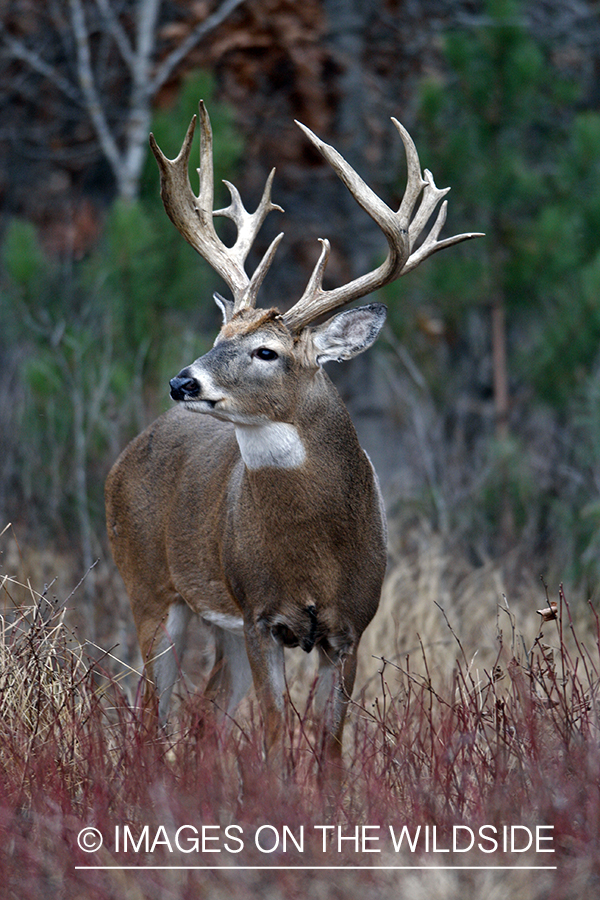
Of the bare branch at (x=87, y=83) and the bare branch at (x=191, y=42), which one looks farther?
the bare branch at (x=191, y=42)

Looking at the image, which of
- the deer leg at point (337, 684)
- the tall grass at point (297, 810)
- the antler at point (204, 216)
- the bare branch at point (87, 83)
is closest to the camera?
the tall grass at point (297, 810)

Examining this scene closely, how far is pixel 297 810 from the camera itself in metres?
3.12

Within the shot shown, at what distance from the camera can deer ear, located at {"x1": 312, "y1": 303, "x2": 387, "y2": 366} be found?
4352 mm

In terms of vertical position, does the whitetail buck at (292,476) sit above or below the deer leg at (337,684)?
above

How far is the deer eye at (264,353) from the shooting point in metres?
4.17

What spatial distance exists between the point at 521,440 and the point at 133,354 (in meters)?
2.74

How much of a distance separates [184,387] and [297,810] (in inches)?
58.0

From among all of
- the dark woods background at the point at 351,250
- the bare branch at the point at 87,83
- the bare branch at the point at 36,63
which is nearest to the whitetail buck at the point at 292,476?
the dark woods background at the point at 351,250

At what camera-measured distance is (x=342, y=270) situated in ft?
32.0

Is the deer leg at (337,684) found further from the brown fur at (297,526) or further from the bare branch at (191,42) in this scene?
the bare branch at (191,42)

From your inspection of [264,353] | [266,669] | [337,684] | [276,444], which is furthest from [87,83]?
[337,684]

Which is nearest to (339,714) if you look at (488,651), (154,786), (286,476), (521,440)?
(286,476)

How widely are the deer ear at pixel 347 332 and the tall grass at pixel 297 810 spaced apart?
1.24 meters

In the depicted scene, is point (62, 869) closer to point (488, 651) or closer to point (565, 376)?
point (488, 651)
